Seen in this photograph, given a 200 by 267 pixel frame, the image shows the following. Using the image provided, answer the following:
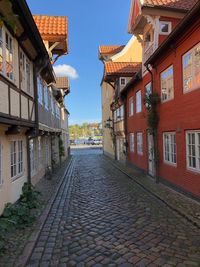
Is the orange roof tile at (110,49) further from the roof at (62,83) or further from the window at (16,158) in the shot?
the window at (16,158)

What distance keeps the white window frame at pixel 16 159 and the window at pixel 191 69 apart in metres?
Answer: 5.74

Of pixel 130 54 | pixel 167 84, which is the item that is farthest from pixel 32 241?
pixel 130 54

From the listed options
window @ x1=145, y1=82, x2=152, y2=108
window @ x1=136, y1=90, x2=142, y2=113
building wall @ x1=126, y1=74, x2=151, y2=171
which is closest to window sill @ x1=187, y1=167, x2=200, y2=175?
window @ x1=145, y1=82, x2=152, y2=108

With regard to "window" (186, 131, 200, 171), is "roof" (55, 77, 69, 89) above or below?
above

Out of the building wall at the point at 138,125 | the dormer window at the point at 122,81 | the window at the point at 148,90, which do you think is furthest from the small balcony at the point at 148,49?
the dormer window at the point at 122,81

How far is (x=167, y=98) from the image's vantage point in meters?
11.3

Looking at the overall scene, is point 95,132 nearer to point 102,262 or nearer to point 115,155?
point 115,155

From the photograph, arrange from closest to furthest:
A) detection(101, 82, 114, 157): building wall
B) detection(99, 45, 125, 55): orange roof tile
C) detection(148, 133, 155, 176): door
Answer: detection(148, 133, 155, 176): door → detection(101, 82, 114, 157): building wall → detection(99, 45, 125, 55): orange roof tile

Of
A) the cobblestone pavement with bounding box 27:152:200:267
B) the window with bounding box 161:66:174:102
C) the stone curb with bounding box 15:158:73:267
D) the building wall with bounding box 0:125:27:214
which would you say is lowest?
the cobblestone pavement with bounding box 27:152:200:267

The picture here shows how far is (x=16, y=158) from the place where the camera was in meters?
8.70

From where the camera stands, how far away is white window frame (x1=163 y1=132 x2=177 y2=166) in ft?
35.3

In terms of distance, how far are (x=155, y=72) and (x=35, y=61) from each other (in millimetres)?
5201

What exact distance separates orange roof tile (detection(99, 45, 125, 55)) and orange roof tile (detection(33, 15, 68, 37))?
1453cm

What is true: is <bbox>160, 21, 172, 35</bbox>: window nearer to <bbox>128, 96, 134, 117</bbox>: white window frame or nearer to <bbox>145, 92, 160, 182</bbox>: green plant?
<bbox>145, 92, 160, 182</bbox>: green plant
